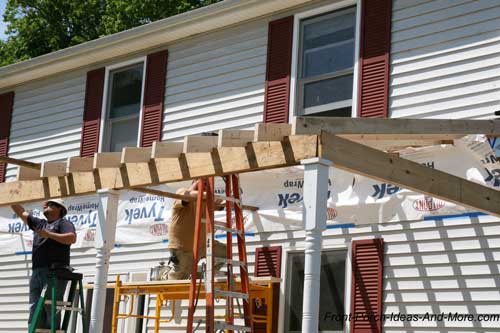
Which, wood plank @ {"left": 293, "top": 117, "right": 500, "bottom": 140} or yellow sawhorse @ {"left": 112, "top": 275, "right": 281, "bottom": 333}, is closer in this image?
wood plank @ {"left": 293, "top": 117, "right": 500, "bottom": 140}

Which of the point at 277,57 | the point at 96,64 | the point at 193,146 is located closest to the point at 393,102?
the point at 277,57

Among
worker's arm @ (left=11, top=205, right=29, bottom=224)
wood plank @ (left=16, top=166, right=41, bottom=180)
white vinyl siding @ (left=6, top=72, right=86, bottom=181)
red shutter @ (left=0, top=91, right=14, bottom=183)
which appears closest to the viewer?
worker's arm @ (left=11, top=205, right=29, bottom=224)

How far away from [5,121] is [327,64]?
6990 millimetres

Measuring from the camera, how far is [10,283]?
14844 mm

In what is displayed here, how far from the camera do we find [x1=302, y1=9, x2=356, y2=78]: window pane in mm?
11438

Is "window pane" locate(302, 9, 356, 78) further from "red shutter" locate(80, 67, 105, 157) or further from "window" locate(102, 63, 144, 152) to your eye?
"red shutter" locate(80, 67, 105, 157)

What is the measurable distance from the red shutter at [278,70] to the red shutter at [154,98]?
6.88 feet

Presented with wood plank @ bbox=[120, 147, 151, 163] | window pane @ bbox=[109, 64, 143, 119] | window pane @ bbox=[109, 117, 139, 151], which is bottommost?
wood plank @ bbox=[120, 147, 151, 163]

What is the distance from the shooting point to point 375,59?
36.0 feet

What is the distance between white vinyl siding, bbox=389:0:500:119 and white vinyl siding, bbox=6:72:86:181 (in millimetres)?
6038

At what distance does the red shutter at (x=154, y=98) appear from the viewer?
13398 millimetres

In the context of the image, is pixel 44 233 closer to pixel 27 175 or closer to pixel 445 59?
pixel 27 175

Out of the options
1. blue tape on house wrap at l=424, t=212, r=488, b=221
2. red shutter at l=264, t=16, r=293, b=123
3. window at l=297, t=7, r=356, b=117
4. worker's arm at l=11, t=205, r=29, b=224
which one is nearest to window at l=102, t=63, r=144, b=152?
red shutter at l=264, t=16, r=293, b=123

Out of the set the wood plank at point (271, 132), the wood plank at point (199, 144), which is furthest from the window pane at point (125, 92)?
the wood plank at point (271, 132)
